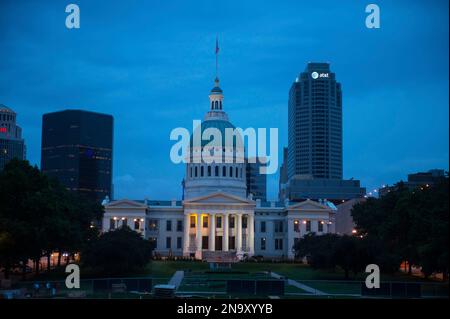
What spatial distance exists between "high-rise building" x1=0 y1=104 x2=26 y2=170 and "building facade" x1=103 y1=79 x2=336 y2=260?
26.4 meters

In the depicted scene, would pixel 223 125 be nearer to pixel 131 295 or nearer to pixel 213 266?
pixel 213 266

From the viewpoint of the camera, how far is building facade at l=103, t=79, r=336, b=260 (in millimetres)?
129250

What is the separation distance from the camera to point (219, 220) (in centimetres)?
13075

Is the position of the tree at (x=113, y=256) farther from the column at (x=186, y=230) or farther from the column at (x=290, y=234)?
the column at (x=290, y=234)

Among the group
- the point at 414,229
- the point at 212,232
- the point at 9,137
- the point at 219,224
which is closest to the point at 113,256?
the point at 9,137

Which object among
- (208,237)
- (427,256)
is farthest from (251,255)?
(427,256)

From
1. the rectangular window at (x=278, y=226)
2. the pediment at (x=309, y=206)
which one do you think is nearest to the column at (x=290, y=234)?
the pediment at (x=309, y=206)

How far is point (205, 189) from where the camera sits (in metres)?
138

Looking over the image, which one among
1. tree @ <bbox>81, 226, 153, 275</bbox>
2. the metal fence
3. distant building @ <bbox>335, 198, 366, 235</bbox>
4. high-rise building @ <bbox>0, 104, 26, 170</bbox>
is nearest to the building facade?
distant building @ <bbox>335, 198, 366, 235</bbox>

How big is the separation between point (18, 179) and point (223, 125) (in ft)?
226

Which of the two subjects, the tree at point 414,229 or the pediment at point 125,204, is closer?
the tree at point 414,229

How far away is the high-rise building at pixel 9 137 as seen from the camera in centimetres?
4700

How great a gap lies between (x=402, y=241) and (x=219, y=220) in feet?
176

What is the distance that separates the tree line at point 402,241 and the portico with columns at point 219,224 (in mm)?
33615
